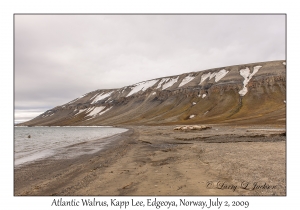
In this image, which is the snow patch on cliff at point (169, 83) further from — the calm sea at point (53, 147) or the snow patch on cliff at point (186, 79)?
the calm sea at point (53, 147)

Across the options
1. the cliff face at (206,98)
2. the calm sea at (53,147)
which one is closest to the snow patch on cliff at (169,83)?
the cliff face at (206,98)

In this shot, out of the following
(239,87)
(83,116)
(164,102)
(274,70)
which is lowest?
(83,116)

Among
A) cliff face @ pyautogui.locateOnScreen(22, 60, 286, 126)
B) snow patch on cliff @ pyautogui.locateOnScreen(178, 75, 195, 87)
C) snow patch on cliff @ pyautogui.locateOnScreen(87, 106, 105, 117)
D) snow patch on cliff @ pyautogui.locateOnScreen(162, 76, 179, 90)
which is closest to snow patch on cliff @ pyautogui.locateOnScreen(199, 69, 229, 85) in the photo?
cliff face @ pyautogui.locateOnScreen(22, 60, 286, 126)

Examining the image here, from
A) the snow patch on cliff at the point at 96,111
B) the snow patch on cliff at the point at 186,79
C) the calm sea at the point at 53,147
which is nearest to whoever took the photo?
the calm sea at the point at 53,147

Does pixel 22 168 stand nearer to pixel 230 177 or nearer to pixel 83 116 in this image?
pixel 230 177

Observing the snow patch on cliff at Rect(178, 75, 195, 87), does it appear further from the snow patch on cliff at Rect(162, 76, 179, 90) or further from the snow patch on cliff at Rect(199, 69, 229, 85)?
the snow patch on cliff at Rect(199, 69, 229, 85)

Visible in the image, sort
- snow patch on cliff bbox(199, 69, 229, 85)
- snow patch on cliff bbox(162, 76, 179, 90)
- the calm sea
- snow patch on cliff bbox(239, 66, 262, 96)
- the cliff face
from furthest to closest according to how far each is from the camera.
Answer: snow patch on cliff bbox(162, 76, 179, 90) → snow patch on cliff bbox(199, 69, 229, 85) → snow patch on cliff bbox(239, 66, 262, 96) → the cliff face → the calm sea

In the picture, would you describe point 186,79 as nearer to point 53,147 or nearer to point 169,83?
point 169,83

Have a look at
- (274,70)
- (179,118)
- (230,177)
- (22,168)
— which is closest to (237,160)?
(230,177)
